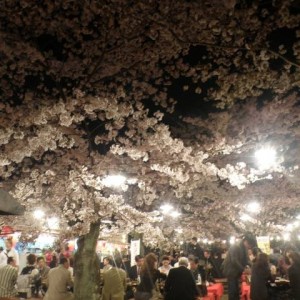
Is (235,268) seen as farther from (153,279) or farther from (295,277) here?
(153,279)

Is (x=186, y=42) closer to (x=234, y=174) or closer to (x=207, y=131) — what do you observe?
(x=234, y=174)

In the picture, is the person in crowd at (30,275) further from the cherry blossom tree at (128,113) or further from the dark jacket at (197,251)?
the dark jacket at (197,251)

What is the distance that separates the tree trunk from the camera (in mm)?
12891

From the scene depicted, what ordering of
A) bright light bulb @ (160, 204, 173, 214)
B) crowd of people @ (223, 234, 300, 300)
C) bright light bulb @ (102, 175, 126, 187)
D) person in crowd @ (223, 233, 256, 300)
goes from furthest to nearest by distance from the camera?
1. bright light bulb @ (160, 204, 173, 214)
2. person in crowd @ (223, 233, 256, 300)
3. bright light bulb @ (102, 175, 126, 187)
4. crowd of people @ (223, 234, 300, 300)

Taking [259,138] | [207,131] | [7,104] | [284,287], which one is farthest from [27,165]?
[284,287]

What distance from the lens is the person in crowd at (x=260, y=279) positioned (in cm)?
1048

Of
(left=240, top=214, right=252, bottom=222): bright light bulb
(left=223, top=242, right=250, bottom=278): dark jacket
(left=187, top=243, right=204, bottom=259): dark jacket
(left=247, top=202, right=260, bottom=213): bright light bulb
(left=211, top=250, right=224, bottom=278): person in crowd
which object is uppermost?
(left=240, top=214, right=252, bottom=222): bright light bulb

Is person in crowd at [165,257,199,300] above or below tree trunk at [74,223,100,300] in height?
below

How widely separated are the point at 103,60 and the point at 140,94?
1.97m

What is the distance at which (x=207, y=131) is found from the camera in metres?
15.2

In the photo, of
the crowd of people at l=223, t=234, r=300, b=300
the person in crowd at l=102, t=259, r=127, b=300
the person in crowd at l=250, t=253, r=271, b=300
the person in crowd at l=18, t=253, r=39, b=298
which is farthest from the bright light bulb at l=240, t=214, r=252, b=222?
the person in crowd at l=102, t=259, r=127, b=300

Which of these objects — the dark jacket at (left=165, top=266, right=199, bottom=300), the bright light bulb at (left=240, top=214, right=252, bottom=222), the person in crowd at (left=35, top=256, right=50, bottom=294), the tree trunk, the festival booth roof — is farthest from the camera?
the bright light bulb at (left=240, top=214, right=252, bottom=222)

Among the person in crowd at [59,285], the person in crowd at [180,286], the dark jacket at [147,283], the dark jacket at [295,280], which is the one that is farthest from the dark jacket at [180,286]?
the dark jacket at [295,280]

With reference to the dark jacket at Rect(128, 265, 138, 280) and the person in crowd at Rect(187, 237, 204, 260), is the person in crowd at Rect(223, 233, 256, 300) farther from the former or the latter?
the person in crowd at Rect(187, 237, 204, 260)
